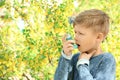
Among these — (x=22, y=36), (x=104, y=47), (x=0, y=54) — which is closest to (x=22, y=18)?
(x=22, y=36)

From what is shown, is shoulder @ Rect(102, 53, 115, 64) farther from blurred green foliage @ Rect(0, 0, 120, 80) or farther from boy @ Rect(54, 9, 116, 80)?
blurred green foliage @ Rect(0, 0, 120, 80)

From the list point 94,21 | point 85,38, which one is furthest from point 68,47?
point 94,21

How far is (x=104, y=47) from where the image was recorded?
5137mm

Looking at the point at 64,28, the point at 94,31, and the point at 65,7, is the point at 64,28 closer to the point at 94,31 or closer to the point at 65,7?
the point at 65,7

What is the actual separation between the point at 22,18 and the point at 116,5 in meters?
1.67

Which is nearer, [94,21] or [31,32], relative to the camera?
[94,21]

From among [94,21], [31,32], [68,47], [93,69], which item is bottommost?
[31,32]

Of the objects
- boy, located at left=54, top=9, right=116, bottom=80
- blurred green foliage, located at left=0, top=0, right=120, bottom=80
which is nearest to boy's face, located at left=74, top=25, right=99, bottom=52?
boy, located at left=54, top=9, right=116, bottom=80

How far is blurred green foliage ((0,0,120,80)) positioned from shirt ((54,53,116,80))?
2.33 meters

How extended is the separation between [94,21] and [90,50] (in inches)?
7.1

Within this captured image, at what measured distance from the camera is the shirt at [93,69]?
2.23 m

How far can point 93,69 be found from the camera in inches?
89.9

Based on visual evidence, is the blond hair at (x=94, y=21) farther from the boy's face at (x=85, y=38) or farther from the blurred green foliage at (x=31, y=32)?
the blurred green foliage at (x=31, y=32)

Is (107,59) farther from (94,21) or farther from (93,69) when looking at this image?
(94,21)
